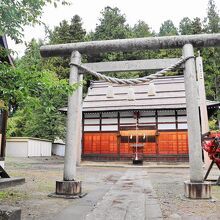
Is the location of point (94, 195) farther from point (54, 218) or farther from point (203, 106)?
point (203, 106)

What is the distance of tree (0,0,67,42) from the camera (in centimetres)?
606

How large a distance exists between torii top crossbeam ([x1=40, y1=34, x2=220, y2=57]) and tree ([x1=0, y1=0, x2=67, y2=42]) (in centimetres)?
100

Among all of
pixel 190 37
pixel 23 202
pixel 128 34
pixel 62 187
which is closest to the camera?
pixel 23 202

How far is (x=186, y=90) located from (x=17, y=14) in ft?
15.3

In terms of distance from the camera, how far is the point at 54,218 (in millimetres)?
4316

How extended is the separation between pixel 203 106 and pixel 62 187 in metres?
9.84

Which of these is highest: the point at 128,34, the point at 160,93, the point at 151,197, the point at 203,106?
the point at 128,34

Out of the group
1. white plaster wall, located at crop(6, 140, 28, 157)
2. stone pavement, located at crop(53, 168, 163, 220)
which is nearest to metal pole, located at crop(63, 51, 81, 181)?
stone pavement, located at crop(53, 168, 163, 220)

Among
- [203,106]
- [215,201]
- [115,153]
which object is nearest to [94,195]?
[215,201]

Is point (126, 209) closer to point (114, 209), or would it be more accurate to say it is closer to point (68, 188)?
point (114, 209)

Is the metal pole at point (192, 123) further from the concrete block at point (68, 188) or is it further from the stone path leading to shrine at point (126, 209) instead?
the concrete block at point (68, 188)

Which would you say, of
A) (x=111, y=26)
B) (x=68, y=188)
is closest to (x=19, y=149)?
(x=68, y=188)

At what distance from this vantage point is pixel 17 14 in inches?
248

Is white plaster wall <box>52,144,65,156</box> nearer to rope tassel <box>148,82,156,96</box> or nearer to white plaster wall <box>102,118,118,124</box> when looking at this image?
white plaster wall <box>102,118,118,124</box>
